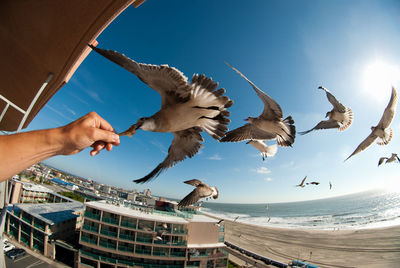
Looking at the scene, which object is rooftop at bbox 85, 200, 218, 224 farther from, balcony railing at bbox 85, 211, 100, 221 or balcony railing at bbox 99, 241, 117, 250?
balcony railing at bbox 99, 241, 117, 250

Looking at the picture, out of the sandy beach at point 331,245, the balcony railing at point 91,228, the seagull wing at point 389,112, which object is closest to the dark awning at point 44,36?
the seagull wing at point 389,112

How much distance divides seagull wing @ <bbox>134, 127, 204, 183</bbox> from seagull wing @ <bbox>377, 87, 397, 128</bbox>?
165 inches

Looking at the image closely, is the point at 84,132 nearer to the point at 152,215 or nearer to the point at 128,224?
the point at 128,224

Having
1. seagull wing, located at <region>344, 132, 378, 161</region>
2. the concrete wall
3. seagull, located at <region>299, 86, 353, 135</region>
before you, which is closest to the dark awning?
seagull, located at <region>299, 86, 353, 135</region>

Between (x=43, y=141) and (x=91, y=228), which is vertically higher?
(x=43, y=141)

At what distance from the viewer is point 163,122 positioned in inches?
66.7

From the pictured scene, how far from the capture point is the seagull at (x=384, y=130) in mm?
3701

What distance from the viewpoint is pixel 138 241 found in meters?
12.3

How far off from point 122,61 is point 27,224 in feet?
68.2

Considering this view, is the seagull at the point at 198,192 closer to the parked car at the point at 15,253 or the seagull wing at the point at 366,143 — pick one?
the seagull wing at the point at 366,143

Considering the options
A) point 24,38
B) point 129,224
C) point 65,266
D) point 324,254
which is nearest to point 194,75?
point 24,38

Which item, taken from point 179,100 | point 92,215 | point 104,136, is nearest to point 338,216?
point 92,215

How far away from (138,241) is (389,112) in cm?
1449

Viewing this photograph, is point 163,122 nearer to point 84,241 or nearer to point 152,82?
point 152,82
